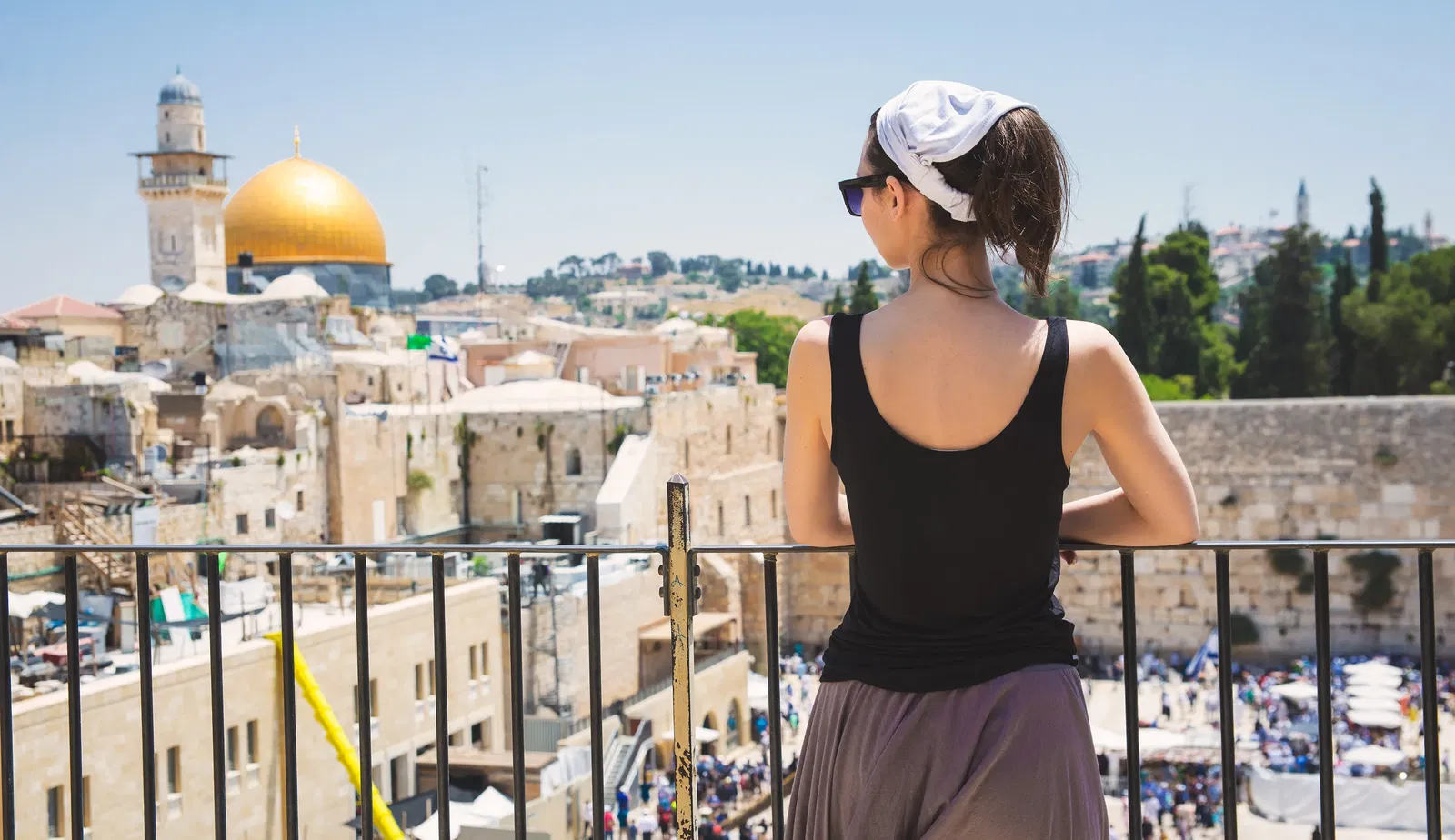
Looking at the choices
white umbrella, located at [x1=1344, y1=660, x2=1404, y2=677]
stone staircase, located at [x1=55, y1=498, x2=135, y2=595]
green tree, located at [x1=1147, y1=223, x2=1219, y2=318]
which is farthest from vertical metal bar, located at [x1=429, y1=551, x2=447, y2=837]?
green tree, located at [x1=1147, y1=223, x2=1219, y2=318]

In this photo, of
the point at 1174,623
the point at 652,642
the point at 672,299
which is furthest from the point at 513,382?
the point at 672,299

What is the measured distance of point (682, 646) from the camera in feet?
7.47

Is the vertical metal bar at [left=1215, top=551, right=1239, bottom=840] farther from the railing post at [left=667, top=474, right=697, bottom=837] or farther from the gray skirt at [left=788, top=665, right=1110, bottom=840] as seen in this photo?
the railing post at [left=667, top=474, right=697, bottom=837]

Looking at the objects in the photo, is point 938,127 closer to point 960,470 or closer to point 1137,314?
point 960,470

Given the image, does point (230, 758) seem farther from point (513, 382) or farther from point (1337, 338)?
point (1337, 338)

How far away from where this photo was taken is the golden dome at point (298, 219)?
117 feet

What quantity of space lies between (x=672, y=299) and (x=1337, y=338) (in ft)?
307

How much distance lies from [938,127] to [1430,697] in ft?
4.63

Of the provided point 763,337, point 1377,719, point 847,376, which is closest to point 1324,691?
point 847,376

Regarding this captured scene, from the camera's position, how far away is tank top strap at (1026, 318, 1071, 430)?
157 cm

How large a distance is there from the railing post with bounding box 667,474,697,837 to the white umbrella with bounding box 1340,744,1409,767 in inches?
535

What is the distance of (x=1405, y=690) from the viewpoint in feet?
57.8

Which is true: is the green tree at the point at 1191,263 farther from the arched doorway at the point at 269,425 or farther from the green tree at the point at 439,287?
the green tree at the point at 439,287

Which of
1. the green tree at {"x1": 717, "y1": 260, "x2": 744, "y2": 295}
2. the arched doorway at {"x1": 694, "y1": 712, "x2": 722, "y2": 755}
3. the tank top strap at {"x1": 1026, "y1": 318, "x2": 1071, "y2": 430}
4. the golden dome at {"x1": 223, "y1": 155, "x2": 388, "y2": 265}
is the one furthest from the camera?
the green tree at {"x1": 717, "y1": 260, "x2": 744, "y2": 295}
